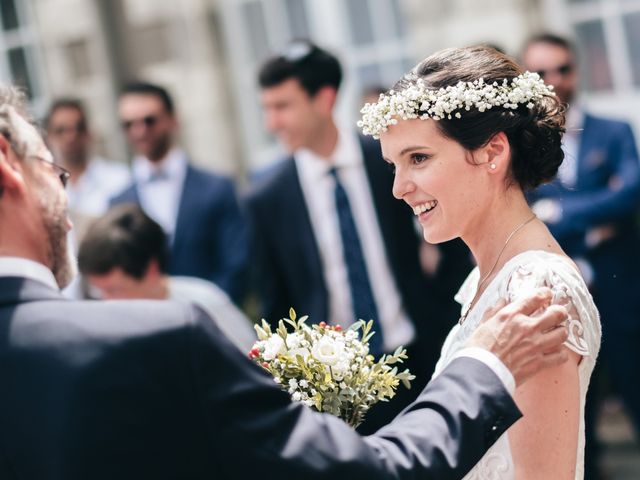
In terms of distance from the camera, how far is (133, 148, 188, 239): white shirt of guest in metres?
6.70

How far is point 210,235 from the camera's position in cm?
655

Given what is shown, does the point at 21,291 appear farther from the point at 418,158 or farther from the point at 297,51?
the point at 297,51

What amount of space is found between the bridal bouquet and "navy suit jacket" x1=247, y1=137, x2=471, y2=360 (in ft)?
7.43

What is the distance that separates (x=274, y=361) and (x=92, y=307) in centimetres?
66

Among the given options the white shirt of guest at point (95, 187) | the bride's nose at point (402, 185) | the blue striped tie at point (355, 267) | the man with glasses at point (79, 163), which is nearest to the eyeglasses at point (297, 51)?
the blue striped tie at point (355, 267)

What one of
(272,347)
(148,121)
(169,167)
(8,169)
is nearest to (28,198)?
(8,169)

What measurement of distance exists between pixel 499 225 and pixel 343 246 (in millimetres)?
2167

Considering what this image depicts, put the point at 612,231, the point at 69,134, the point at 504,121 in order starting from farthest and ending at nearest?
the point at 69,134, the point at 612,231, the point at 504,121

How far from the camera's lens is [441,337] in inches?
202

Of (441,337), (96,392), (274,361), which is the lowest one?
(441,337)

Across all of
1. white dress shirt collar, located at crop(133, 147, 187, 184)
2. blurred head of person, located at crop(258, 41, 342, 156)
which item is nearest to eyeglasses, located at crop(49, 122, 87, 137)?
white dress shirt collar, located at crop(133, 147, 187, 184)

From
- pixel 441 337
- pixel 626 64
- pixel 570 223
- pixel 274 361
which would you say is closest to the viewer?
pixel 274 361

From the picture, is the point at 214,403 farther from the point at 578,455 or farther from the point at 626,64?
the point at 626,64

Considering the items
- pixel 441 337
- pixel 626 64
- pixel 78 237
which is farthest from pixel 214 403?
pixel 626 64
